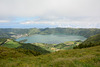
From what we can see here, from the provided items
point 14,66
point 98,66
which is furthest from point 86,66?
point 14,66

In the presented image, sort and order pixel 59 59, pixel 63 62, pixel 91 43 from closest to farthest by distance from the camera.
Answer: pixel 63 62 < pixel 59 59 < pixel 91 43

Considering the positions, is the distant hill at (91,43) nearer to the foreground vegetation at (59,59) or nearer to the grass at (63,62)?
the foreground vegetation at (59,59)

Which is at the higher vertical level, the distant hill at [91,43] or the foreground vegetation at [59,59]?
the foreground vegetation at [59,59]

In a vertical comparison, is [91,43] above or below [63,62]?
below

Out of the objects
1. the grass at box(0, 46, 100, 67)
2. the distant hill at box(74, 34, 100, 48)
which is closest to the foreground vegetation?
the grass at box(0, 46, 100, 67)

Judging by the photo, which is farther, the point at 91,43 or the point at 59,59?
the point at 91,43

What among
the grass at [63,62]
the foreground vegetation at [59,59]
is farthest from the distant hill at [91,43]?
the grass at [63,62]

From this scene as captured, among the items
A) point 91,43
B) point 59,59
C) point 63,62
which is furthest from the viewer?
point 91,43

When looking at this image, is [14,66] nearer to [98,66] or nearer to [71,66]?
[71,66]

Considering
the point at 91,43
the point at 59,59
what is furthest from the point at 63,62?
the point at 91,43

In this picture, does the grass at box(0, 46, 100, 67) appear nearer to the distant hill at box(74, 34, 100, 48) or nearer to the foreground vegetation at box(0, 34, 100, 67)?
the foreground vegetation at box(0, 34, 100, 67)

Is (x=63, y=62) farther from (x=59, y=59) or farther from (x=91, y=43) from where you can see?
(x=91, y=43)
